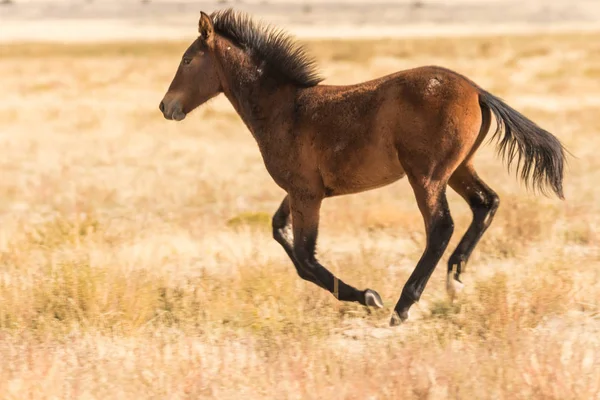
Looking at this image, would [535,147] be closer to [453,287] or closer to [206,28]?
[453,287]

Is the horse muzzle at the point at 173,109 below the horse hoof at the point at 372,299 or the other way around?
the other way around

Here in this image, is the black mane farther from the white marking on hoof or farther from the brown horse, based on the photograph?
the white marking on hoof

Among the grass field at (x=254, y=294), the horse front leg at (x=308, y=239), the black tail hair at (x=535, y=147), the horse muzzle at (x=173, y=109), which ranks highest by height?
the black tail hair at (x=535, y=147)

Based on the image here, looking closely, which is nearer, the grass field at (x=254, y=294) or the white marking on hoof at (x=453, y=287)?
the grass field at (x=254, y=294)

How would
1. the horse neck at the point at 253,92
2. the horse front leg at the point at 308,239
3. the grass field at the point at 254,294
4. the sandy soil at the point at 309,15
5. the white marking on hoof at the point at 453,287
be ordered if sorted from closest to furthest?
the grass field at the point at 254,294, the horse front leg at the point at 308,239, the horse neck at the point at 253,92, the white marking on hoof at the point at 453,287, the sandy soil at the point at 309,15

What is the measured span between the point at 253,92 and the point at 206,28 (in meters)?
0.63

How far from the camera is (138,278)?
7.95 meters

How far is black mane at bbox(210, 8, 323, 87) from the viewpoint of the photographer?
7422mm

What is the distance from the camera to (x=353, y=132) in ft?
22.3

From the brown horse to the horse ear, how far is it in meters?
0.01

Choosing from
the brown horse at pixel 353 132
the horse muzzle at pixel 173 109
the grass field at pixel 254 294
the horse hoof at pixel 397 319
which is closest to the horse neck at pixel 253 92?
the brown horse at pixel 353 132

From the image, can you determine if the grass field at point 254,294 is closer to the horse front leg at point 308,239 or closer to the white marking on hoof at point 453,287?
the white marking on hoof at point 453,287

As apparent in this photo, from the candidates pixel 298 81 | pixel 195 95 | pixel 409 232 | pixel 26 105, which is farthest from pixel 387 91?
pixel 26 105

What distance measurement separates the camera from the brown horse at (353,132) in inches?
259
